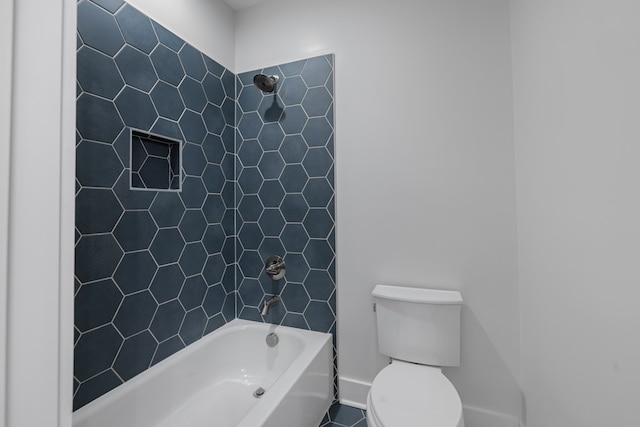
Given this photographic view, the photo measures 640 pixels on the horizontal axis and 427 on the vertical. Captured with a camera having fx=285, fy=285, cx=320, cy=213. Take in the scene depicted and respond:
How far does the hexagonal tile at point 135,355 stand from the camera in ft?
4.42

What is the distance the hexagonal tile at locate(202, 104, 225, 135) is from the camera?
1.86 m

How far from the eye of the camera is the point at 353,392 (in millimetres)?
1812

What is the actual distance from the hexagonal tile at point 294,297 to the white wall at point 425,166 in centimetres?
25

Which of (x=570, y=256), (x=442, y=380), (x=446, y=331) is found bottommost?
(x=442, y=380)

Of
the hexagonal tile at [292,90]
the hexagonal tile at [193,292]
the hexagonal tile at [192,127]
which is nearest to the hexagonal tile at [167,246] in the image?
the hexagonal tile at [193,292]

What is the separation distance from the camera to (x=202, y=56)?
184cm

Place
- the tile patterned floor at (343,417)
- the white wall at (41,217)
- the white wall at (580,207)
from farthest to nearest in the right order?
the tile patterned floor at (343,417)
the white wall at (580,207)
the white wall at (41,217)

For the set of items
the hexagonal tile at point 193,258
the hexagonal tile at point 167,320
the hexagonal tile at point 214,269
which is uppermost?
the hexagonal tile at point 193,258

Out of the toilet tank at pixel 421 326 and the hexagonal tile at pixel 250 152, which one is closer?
the toilet tank at pixel 421 326

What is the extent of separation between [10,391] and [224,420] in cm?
140

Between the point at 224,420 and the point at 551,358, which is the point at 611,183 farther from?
the point at 224,420

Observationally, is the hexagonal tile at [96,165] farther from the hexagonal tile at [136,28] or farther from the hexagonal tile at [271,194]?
the hexagonal tile at [271,194]

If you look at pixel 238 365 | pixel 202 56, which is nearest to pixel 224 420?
pixel 238 365

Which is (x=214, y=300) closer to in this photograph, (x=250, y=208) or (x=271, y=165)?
(x=250, y=208)
